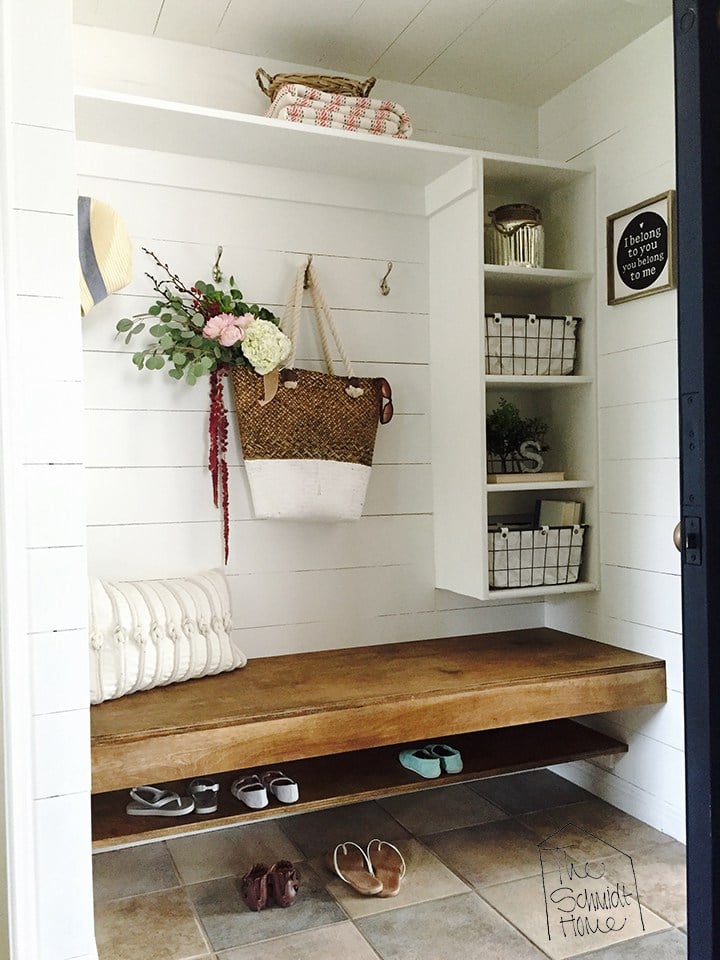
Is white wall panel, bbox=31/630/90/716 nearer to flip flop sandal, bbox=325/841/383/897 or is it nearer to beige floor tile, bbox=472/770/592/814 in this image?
flip flop sandal, bbox=325/841/383/897

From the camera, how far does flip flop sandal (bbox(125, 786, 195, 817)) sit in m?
2.26

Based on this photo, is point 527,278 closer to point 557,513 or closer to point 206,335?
point 557,513

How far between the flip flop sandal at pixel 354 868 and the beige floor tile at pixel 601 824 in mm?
578

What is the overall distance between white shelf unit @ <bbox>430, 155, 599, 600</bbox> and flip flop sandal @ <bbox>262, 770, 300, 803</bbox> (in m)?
0.83

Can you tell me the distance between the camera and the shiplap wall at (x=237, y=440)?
2.57 meters

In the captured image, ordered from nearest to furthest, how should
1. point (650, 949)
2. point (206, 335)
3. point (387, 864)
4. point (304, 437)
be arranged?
point (650, 949), point (387, 864), point (206, 335), point (304, 437)

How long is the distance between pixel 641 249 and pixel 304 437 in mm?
1199

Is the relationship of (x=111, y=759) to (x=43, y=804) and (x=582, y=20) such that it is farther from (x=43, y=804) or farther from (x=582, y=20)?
(x=582, y=20)

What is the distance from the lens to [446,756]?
2.60 metres

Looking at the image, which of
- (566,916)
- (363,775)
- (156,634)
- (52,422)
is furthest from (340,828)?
(52,422)

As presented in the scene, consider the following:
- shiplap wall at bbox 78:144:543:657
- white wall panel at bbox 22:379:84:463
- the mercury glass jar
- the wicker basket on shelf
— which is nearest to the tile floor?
shiplap wall at bbox 78:144:543:657

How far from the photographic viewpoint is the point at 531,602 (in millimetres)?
3191

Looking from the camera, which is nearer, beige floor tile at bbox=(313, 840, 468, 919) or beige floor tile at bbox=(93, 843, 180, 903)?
beige floor tile at bbox=(313, 840, 468, 919)

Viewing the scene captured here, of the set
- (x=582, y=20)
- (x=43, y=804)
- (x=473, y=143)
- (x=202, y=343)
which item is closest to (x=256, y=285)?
(x=202, y=343)
